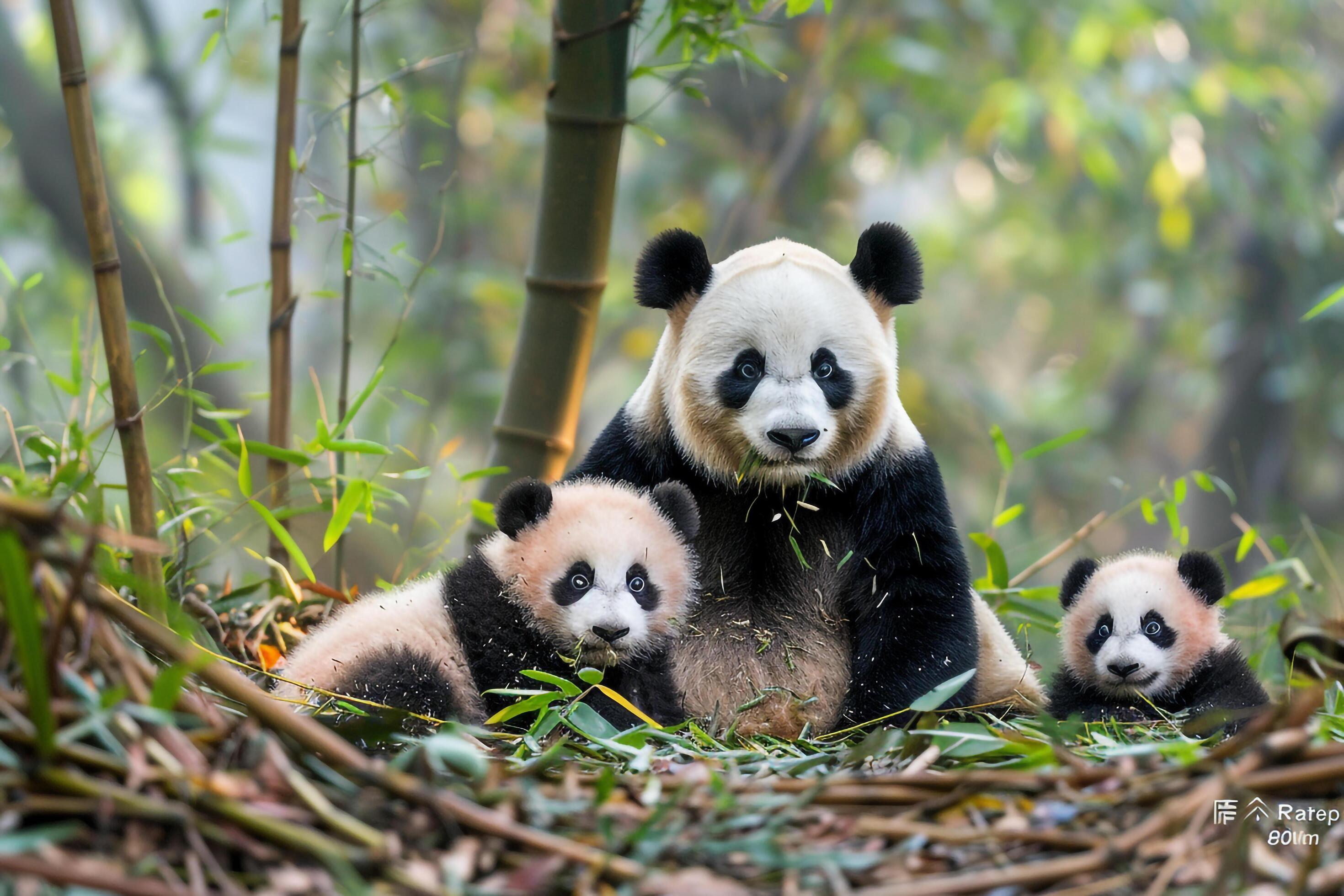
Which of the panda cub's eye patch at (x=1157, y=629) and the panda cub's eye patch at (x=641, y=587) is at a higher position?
the panda cub's eye patch at (x=641, y=587)

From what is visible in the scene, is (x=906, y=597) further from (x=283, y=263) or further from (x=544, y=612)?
(x=283, y=263)

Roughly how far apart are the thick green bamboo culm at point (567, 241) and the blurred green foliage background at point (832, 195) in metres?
2.22

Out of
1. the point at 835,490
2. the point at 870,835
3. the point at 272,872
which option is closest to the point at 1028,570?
the point at 835,490

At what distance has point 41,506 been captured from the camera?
1.17m

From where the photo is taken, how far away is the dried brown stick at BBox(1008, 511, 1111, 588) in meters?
3.15

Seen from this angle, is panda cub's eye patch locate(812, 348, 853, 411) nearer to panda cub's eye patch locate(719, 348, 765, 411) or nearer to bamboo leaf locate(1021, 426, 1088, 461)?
panda cub's eye patch locate(719, 348, 765, 411)

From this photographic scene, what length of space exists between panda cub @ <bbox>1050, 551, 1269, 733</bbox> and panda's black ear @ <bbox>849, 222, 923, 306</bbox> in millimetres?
884

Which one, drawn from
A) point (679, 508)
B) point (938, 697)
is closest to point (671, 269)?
point (679, 508)

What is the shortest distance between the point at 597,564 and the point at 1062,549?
Result: 1.53m

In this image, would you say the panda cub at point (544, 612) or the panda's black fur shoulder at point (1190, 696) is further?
the panda's black fur shoulder at point (1190, 696)

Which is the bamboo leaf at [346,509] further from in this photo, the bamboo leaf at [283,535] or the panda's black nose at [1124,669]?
the panda's black nose at [1124,669]

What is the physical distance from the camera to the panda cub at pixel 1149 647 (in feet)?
8.51

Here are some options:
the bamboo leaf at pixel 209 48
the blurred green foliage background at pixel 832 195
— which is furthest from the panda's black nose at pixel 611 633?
the blurred green foliage background at pixel 832 195

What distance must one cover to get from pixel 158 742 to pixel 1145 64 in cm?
682
